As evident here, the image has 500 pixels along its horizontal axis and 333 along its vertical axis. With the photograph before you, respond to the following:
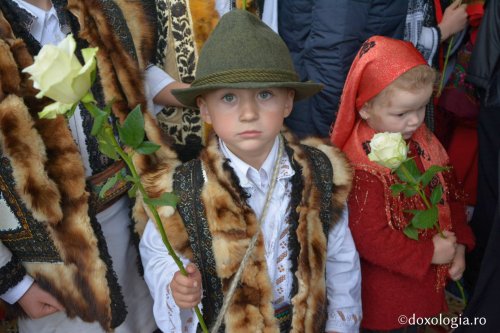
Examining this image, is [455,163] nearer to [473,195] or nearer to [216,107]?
[473,195]

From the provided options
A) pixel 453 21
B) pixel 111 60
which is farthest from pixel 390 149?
pixel 453 21

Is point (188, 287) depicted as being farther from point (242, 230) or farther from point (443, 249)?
point (443, 249)

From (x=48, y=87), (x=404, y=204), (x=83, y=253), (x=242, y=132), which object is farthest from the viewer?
(x=404, y=204)

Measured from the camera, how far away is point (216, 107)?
4.72 feet

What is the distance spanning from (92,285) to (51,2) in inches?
37.5

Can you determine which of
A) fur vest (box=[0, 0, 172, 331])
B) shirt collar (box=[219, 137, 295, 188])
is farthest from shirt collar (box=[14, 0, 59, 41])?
shirt collar (box=[219, 137, 295, 188])

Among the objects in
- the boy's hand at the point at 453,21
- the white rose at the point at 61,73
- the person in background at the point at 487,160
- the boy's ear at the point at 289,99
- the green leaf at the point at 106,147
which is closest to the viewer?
the white rose at the point at 61,73

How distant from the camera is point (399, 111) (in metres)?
1.81

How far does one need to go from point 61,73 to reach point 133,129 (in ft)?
0.73

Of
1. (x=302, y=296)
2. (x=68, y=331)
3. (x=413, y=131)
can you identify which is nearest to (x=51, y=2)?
(x=68, y=331)

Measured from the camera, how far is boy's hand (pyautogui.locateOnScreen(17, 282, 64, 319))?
60.0 inches

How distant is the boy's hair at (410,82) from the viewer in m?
1.79

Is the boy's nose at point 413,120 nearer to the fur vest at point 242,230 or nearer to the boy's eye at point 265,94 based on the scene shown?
the fur vest at point 242,230

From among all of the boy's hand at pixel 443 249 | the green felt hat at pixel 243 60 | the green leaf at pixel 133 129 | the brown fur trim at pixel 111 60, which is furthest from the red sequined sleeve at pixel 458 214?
the green leaf at pixel 133 129
